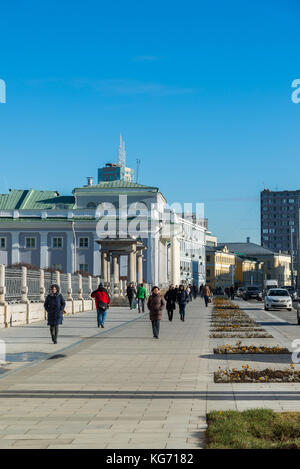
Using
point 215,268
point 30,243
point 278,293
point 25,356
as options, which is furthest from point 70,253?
point 215,268

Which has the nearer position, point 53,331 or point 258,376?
point 258,376

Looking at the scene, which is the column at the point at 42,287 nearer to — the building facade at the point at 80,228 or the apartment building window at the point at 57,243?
the building facade at the point at 80,228

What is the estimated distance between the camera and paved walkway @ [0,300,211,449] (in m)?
8.08

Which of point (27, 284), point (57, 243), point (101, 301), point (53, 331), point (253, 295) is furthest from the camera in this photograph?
point (57, 243)

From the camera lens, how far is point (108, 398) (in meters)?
11.1

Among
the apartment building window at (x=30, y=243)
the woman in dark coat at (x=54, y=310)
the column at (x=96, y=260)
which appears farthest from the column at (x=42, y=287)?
the apartment building window at (x=30, y=243)

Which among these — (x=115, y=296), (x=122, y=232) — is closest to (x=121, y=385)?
(x=115, y=296)

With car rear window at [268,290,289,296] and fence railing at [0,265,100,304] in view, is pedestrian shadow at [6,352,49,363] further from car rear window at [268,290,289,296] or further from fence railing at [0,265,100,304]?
car rear window at [268,290,289,296]

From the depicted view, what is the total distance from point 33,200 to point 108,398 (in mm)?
97497

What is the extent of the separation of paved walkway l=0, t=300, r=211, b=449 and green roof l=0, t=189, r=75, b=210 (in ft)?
282

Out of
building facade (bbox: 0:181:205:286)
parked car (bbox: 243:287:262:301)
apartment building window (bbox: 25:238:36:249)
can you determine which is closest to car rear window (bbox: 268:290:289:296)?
parked car (bbox: 243:287:262:301)

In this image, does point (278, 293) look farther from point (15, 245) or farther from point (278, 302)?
point (15, 245)

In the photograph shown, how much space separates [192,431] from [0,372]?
665 centimetres

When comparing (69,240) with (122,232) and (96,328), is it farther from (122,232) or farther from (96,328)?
(96,328)
